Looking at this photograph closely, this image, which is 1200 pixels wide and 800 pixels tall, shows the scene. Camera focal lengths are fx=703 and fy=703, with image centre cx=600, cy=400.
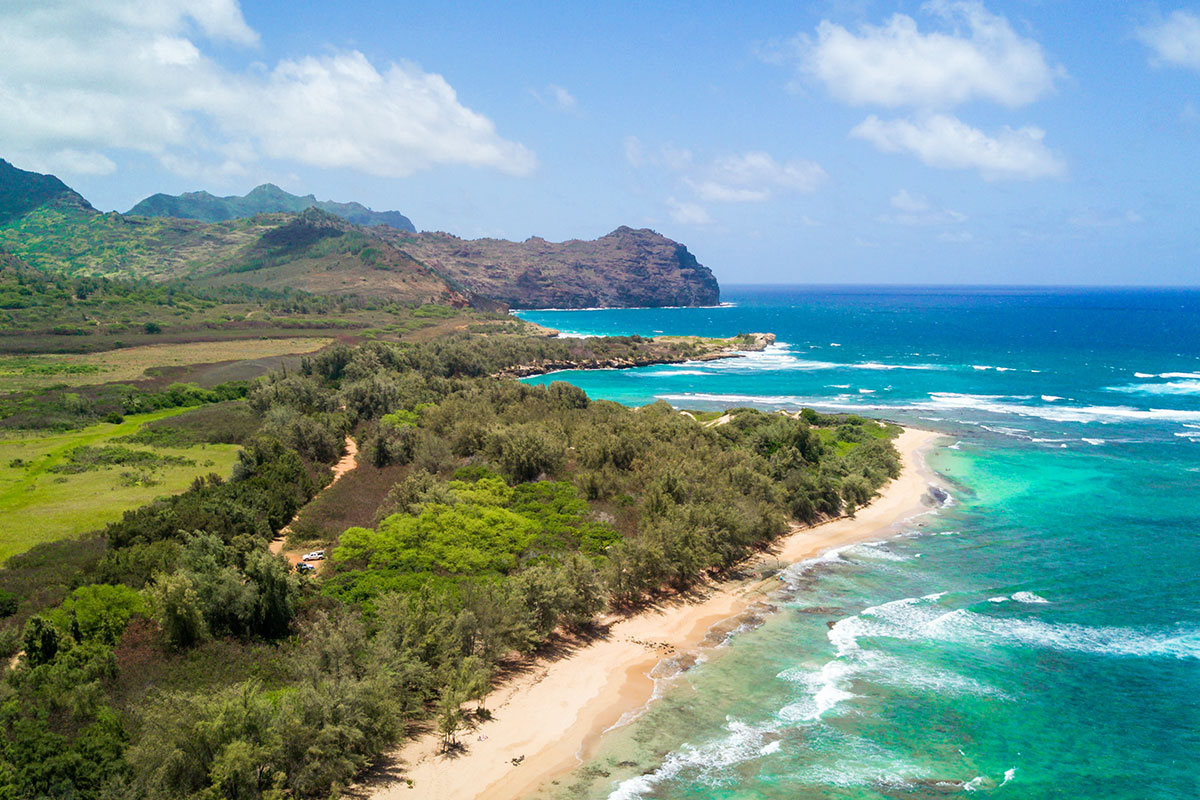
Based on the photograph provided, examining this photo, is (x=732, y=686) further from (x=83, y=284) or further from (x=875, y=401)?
(x=83, y=284)

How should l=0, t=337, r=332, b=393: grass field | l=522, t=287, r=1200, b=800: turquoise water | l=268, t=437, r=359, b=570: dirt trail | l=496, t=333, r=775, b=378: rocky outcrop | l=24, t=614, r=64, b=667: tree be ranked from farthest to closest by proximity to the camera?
l=496, t=333, r=775, b=378: rocky outcrop → l=0, t=337, r=332, b=393: grass field → l=268, t=437, r=359, b=570: dirt trail → l=522, t=287, r=1200, b=800: turquoise water → l=24, t=614, r=64, b=667: tree

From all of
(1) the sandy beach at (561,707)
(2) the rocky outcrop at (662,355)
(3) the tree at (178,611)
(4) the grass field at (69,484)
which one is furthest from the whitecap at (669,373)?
(3) the tree at (178,611)

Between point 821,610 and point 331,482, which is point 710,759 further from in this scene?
point 331,482

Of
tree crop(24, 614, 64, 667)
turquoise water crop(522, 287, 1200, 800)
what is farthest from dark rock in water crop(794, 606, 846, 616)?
tree crop(24, 614, 64, 667)

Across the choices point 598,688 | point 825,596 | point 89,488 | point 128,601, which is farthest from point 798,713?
point 89,488

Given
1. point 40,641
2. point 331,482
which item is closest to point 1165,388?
point 331,482

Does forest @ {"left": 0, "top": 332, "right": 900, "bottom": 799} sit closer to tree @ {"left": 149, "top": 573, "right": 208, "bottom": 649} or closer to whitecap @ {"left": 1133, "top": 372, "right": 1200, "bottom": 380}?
tree @ {"left": 149, "top": 573, "right": 208, "bottom": 649}

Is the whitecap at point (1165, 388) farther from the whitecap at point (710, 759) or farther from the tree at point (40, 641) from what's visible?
the tree at point (40, 641)
